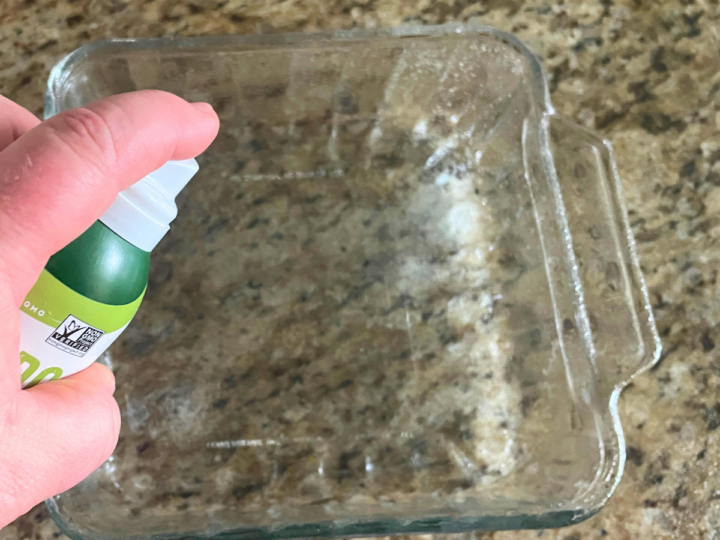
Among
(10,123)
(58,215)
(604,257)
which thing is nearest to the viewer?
(58,215)

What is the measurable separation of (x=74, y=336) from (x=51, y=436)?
0.21 feet

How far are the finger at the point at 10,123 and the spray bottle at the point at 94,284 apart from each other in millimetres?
139

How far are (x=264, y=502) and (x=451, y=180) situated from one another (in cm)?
44

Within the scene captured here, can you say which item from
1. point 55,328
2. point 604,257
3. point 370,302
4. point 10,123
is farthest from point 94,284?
point 604,257

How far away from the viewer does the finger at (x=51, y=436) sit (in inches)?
12.7

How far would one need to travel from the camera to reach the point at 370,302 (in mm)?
667

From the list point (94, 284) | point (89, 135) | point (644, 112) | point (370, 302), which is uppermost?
point (89, 135)

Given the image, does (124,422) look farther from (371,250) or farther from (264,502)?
(371,250)

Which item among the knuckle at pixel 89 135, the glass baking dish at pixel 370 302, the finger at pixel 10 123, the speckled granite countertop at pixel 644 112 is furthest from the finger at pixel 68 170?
the speckled granite countertop at pixel 644 112

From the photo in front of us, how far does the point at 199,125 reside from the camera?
1.26ft

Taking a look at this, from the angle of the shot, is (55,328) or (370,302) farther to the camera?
(370,302)

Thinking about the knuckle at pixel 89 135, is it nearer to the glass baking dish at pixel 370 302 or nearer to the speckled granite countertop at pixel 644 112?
the glass baking dish at pixel 370 302

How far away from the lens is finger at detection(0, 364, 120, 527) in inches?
12.7

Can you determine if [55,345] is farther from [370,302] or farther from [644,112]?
[644,112]
